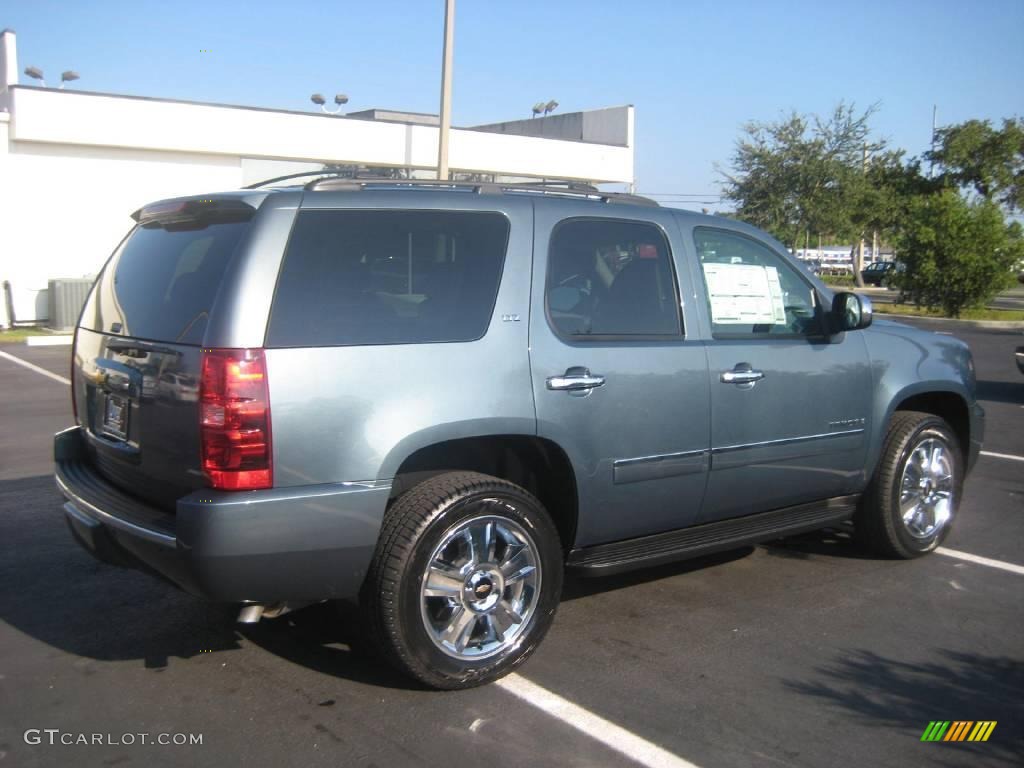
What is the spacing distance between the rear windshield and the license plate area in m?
0.27

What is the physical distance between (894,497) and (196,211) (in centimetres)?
394

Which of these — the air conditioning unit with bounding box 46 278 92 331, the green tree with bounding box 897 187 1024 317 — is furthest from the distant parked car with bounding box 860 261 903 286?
the air conditioning unit with bounding box 46 278 92 331

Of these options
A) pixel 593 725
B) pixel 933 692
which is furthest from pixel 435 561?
pixel 933 692

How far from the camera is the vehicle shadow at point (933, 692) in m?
3.66

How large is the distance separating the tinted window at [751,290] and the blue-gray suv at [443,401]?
17mm

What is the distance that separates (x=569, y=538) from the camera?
14.5ft

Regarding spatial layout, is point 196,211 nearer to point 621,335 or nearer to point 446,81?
point 621,335

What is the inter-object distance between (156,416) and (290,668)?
1207mm

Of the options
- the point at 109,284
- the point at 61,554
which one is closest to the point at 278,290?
the point at 109,284

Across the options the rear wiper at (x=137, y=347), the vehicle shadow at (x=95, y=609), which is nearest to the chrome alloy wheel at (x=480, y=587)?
the vehicle shadow at (x=95, y=609)

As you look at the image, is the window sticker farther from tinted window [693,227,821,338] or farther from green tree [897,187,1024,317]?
green tree [897,187,1024,317]

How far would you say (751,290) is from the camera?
5.09 metres

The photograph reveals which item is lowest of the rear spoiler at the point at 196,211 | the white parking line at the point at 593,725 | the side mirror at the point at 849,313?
the white parking line at the point at 593,725

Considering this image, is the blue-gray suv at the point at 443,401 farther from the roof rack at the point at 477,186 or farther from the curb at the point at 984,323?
the curb at the point at 984,323
